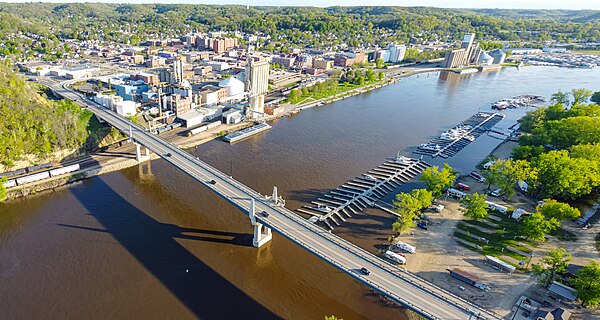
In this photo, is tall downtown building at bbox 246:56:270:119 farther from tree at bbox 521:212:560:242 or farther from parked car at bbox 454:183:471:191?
tree at bbox 521:212:560:242

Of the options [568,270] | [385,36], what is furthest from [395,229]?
[385,36]

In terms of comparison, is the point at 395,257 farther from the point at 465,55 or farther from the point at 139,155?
the point at 465,55

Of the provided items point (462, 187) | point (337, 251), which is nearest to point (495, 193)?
point (462, 187)

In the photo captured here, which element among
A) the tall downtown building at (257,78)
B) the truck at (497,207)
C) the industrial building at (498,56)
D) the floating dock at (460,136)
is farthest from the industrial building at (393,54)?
the truck at (497,207)

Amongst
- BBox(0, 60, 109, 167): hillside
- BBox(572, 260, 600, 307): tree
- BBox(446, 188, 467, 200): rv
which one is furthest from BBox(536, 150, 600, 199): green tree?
BBox(0, 60, 109, 167): hillside

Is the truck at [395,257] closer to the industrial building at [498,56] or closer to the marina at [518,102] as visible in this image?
the marina at [518,102]
